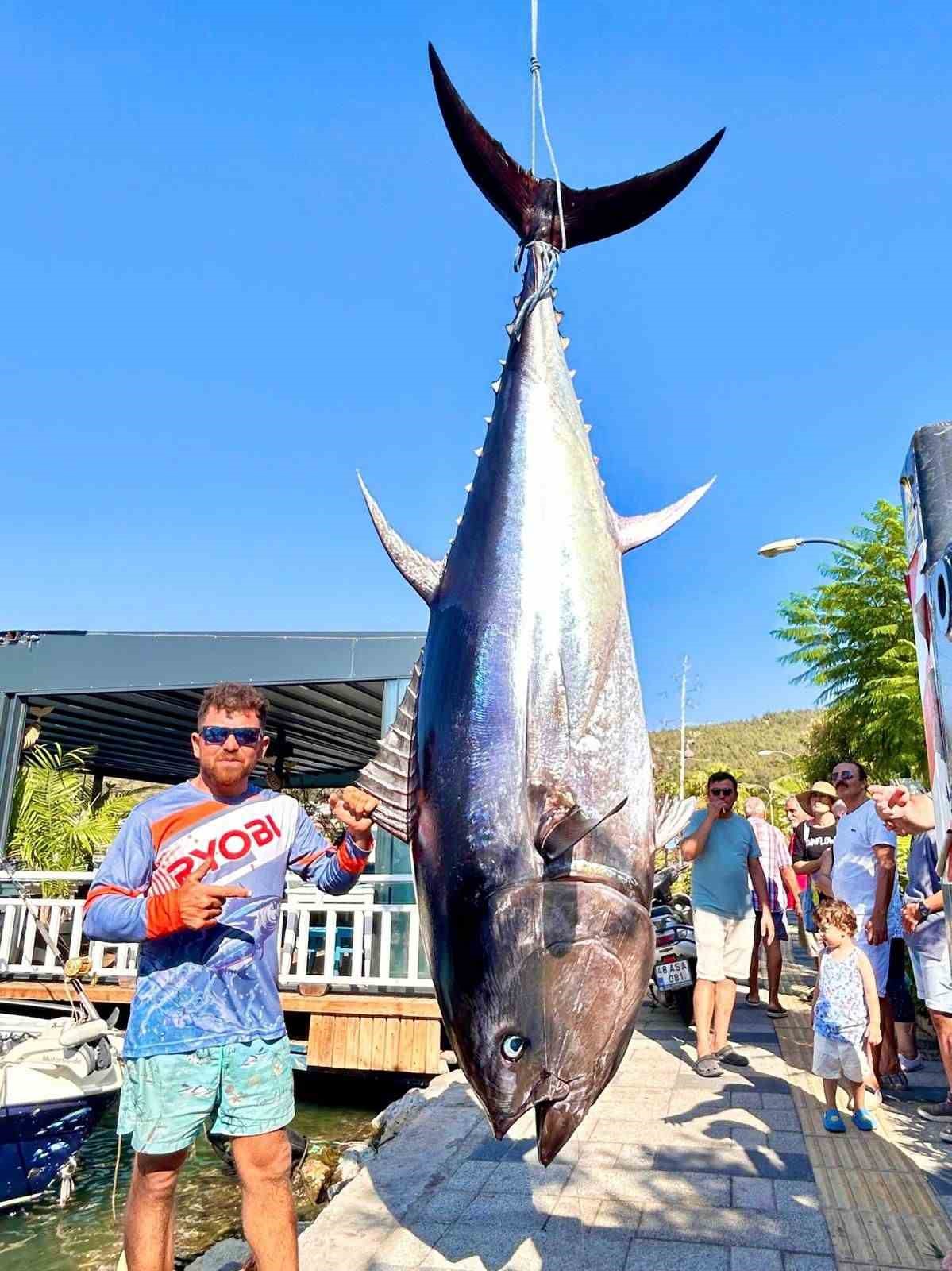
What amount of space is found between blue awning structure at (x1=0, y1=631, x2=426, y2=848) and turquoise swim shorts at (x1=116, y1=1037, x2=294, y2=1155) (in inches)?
202

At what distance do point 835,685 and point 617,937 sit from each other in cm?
1679

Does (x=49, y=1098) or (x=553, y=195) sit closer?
(x=553, y=195)

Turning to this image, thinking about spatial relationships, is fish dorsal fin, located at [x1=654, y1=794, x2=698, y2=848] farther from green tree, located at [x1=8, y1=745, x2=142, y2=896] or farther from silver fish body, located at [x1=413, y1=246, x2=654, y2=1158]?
green tree, located at [x1=8, y1=745, x2=142, y2=896]

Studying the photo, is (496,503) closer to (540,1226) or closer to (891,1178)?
(540,1226)

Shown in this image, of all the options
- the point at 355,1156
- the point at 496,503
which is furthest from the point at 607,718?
the point at 355,1156

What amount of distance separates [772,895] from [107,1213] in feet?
16.5

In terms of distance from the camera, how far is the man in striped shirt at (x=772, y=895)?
248 inches

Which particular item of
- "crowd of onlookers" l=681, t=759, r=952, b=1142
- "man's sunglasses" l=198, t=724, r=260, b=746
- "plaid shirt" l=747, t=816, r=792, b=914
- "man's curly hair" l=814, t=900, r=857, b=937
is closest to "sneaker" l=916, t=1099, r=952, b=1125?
"crowd of onlookers" l=681, t=759, r=952, b=1142

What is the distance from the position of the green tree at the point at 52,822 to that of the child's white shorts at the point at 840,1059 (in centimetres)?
651

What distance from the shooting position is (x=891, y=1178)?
3150 mm

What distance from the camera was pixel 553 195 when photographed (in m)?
2.30

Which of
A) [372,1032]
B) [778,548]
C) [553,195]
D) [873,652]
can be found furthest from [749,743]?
[553,195]

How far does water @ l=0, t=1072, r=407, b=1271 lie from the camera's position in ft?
12.6

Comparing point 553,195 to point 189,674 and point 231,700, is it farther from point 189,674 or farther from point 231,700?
point 189,674
